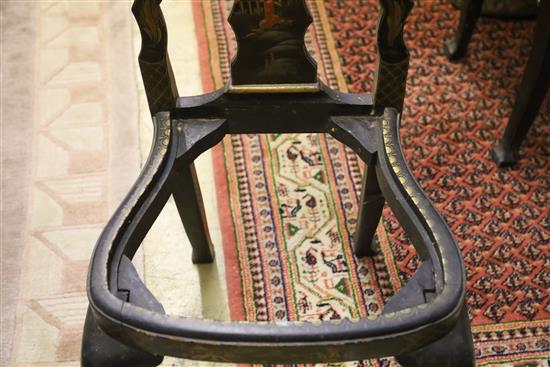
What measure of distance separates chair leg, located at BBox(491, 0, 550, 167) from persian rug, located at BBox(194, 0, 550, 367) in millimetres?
49

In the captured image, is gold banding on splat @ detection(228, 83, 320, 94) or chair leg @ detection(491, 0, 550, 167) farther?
chair leg @ detection(491, 0, 550, 167)

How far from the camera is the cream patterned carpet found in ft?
5.27

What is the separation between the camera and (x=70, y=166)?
6.23 feet

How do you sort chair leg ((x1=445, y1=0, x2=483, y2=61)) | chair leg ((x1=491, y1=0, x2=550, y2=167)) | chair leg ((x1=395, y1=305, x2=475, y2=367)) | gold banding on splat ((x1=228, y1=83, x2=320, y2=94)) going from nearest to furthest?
chair leg ((x1=395, y1=305, x2=475, y2=367)), gold banding on splat ((x1=228, y1=83, x2=320, y2=94)), chair leg ((x1=491, y1=0, x2=550, y2=167)), chair leg ((x1=445, y1=0, x2=483, y2=61))

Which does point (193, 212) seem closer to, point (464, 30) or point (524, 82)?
point (524, 82)

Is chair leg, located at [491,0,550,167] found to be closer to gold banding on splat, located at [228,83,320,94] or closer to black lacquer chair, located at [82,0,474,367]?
black lacquer chair, located at [82,0,474,367]

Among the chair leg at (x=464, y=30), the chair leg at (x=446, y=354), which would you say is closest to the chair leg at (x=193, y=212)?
the chair leg at (x=446, y=354)

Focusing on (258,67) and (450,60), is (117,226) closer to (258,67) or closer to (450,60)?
(258,67)

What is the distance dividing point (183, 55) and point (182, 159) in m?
1.05

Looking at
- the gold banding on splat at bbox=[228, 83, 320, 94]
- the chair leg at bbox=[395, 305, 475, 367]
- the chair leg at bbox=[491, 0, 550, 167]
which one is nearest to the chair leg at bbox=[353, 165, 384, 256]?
the gold banding on splat at bbox=[228, 83, 320, 94]

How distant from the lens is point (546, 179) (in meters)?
1.80

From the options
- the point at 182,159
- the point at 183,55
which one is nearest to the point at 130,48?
the point at 183,55

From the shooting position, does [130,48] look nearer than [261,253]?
No

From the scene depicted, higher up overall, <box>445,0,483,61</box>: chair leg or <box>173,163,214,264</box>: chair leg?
<box>445,0,483,61</box>: chair leg
